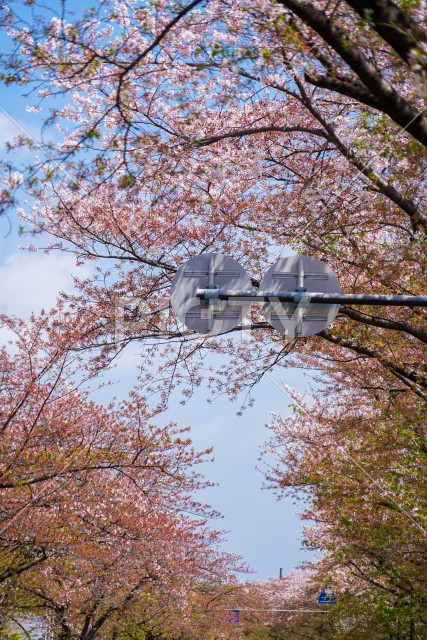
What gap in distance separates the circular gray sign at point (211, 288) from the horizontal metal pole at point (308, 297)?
0.05 metres

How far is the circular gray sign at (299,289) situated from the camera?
4664 millimetres

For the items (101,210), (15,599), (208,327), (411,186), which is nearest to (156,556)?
(15,599)

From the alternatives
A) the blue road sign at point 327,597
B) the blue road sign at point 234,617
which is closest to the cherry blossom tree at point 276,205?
the blue road sign at point 327,597

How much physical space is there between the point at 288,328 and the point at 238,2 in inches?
138

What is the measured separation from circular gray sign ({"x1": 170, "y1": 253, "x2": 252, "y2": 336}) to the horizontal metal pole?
49mm

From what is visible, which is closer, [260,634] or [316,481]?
[316,481]

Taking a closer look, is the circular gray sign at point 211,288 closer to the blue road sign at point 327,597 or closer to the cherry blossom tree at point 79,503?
the cherry blossom tree at point 79,503

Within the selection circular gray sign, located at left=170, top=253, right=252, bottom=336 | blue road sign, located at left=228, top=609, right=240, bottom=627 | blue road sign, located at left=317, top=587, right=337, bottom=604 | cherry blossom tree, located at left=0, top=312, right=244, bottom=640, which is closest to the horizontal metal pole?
circular gray sign, located at left=170, top=253, right=252, bottom=336

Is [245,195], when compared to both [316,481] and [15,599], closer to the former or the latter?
[316,481]

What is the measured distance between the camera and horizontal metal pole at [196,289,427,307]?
4539mm

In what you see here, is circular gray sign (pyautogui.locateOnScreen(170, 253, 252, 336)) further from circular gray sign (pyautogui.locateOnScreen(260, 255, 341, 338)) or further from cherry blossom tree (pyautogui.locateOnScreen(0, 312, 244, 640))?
cherry blossom tree (pyautogui.locateOnScreen(0, 312, 244, 640))

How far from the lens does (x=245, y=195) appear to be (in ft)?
31.5

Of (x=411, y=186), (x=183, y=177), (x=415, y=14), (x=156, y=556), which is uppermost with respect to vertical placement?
(x=183, y=177)

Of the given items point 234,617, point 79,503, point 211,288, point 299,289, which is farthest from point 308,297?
point 234,617
